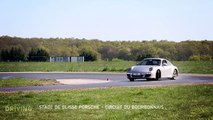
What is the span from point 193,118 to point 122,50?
132 meters

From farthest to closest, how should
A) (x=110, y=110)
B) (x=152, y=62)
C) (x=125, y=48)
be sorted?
(x=125, y=48), (x=152, y=62), (x=110, y=110)

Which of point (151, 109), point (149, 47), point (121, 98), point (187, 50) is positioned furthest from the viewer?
point (149, 47)

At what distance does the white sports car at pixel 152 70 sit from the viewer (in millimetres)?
24562

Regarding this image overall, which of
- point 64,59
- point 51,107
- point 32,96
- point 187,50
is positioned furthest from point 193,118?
point 187,50

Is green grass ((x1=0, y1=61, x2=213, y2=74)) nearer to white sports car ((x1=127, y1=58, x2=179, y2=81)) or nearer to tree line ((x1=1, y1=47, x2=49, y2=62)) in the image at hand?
white sports car ((x1=127, y1=58, x2=179, y2=81))

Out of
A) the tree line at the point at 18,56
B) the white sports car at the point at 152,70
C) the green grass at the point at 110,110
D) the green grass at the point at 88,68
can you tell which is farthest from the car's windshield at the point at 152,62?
the tree line at the point at 18,56

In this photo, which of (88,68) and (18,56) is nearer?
(88,68)

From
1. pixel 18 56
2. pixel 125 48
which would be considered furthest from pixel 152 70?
pixel 125 48

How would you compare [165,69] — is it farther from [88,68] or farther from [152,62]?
[88,68]

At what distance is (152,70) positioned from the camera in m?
24.6

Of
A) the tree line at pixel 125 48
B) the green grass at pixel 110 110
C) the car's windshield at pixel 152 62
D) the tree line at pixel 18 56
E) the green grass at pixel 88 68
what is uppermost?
the tree line at pixel 125 48

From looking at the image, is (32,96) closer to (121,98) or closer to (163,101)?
(121,98)

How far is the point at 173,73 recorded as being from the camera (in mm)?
26828

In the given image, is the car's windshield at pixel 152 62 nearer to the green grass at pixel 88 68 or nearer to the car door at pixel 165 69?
the car door at pixel 165 69
